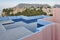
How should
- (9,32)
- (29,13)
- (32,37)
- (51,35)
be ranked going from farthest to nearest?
(29,13) < (51,35) < (9,32) < (32,37)

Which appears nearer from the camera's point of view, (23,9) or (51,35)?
(51,35)

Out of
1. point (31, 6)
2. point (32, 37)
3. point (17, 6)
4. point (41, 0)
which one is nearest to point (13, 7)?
point (17, 6)

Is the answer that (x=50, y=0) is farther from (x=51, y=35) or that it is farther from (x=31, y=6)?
(x=51, y=35)

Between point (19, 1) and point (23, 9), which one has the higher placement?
point (19, 1)

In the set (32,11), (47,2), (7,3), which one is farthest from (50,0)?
(7,3)

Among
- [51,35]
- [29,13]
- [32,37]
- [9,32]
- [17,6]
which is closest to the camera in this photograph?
[32,37]

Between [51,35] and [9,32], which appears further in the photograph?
[51,35]

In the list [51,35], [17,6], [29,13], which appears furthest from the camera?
[29,13]

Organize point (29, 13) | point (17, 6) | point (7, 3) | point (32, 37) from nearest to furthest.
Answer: point (32, 37)
point (7, 3)
point (17, 6)
point (29, 13)

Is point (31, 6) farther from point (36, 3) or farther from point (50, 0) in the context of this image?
point (50, 0)
